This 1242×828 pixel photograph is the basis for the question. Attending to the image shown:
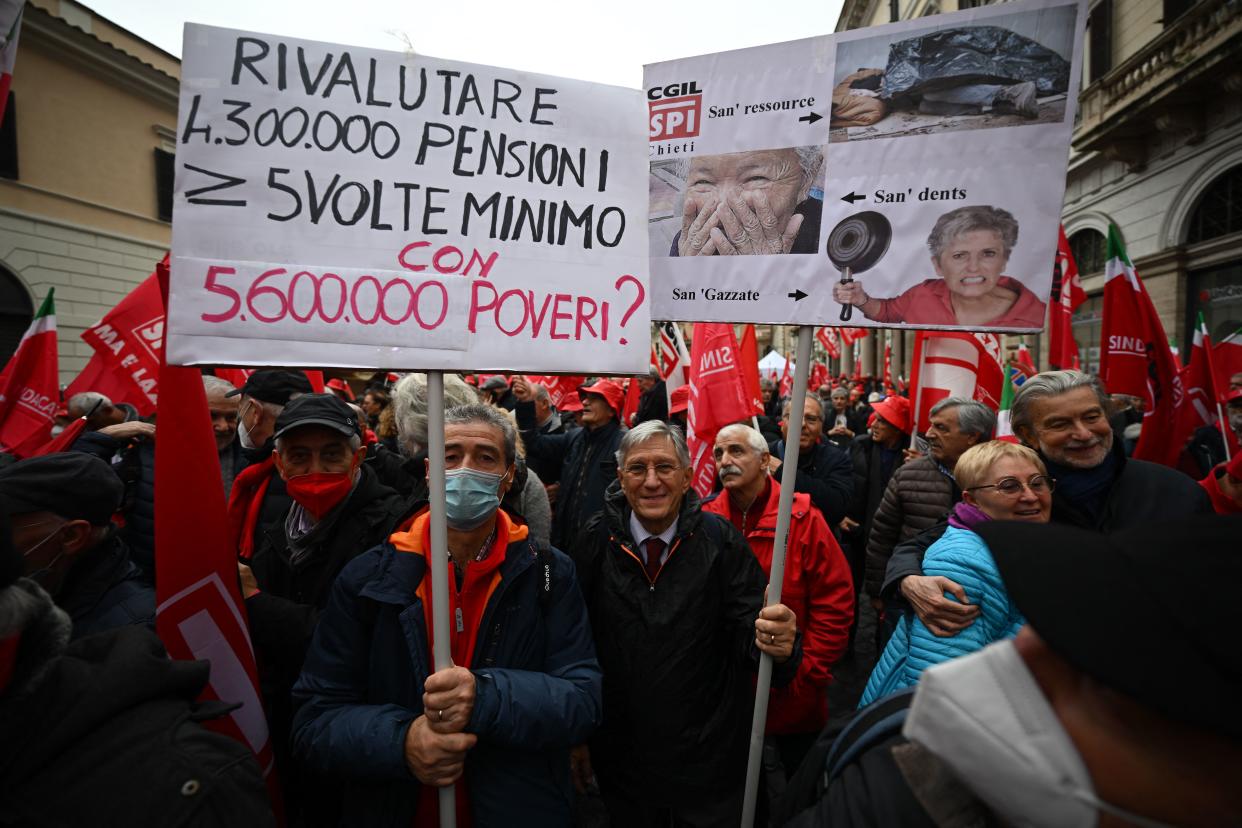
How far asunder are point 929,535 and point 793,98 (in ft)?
5.30

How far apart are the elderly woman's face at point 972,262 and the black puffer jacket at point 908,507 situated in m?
1.62

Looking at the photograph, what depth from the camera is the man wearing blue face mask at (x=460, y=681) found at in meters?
1.48

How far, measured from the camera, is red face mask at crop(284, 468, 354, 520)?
2.20 metres

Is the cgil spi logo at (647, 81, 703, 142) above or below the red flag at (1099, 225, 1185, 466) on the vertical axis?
above

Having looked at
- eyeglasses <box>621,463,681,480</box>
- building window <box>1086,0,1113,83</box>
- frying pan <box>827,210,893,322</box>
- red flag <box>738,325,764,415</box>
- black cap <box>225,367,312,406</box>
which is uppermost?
building window <box>1086,0,1113,83</box>

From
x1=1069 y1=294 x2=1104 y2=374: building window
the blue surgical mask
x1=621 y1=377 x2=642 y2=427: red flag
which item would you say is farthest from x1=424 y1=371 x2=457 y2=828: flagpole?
x1=1069 y1=294 x2=1104 y2=374: building window

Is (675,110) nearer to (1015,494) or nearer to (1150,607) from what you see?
(1015,494)

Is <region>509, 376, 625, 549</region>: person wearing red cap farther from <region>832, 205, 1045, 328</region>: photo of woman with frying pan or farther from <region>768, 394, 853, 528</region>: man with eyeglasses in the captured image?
<region>832, 205, 1045, 328</region>: photo of woman with frying pan

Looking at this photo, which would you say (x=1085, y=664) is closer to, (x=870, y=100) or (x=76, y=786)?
(x=76, y=786)

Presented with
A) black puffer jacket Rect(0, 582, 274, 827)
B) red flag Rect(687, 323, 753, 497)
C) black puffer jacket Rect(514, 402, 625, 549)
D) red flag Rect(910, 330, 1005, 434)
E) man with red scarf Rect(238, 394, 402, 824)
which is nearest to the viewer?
black puffer jacket Rect(0, 582, 274, 827)

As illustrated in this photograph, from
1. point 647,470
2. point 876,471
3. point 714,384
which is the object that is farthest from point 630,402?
point 647,470

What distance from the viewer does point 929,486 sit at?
322 centimetres

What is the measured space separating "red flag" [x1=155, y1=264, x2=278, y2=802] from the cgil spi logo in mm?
1678

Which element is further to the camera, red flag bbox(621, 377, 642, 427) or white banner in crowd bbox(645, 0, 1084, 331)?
red flag bbox(621, 377, 642, 427)
